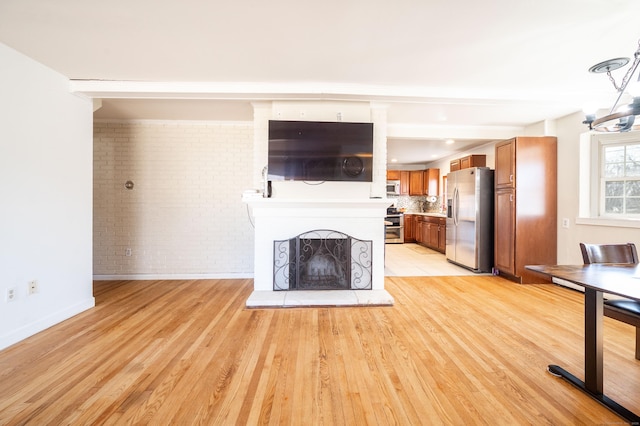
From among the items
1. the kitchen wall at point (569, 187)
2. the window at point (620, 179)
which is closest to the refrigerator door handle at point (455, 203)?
the kitchen wall at point (569, 187)

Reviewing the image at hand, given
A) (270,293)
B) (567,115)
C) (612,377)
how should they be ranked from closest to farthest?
(612,377), (270,293), (567,115)

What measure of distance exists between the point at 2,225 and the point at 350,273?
3.27 m

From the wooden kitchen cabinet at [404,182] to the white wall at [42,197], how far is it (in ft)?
24.0

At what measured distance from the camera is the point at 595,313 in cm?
159

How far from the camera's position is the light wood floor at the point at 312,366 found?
4.81 ft

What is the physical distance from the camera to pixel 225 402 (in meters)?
1.54

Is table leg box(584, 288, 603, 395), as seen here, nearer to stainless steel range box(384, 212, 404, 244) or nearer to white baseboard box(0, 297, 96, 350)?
white baseboard box(0, 297, 96, 350)

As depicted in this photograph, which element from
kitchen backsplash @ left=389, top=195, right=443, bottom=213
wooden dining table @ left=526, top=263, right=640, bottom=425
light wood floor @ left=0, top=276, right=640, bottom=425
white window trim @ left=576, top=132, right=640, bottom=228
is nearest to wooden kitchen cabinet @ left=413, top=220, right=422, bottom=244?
kitchen backsplash @ left=389, top=195, right=443, bottom=213

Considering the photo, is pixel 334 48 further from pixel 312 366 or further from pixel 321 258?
pixel 312 366

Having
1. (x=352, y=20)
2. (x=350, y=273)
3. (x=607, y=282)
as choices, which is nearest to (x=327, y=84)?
(x=352, y=20)

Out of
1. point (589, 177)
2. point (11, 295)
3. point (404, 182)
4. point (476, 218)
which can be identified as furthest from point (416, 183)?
point (11, 295)

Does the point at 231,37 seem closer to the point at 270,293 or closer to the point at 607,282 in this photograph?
the point at 270,293

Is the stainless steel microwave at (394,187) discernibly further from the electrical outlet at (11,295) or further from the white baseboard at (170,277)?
the electrical outlet at (11,295)

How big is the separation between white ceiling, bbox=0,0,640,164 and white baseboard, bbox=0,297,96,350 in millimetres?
2287
